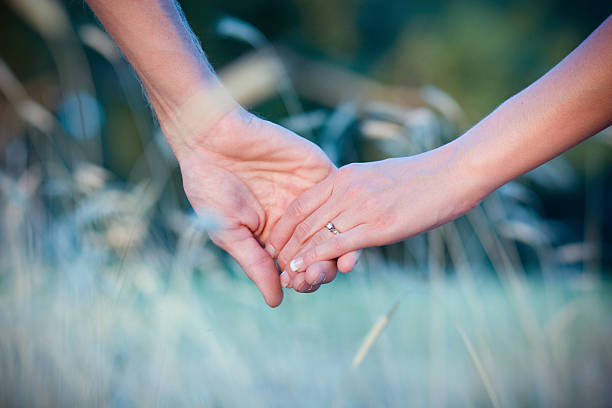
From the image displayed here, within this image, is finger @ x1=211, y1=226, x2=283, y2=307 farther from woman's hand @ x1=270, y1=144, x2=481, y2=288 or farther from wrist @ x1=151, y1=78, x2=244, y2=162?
wrist @ x1=151, y1=78, x2=244, y2=162

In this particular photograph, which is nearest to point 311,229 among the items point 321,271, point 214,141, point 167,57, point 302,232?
point 302,232

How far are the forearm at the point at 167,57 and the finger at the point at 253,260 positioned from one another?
0.26m

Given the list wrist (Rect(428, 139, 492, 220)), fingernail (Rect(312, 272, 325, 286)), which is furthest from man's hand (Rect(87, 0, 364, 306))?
wrist (Rect(428, 139, 492, 220))

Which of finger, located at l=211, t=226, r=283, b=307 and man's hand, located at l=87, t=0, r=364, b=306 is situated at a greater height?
man's hand, located at l=87, t=0, r=364, b=306

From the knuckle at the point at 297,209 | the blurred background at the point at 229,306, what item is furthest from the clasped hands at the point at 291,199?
the blurred background at the point at 229,306

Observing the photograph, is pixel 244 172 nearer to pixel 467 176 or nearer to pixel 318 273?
pixel 318 273

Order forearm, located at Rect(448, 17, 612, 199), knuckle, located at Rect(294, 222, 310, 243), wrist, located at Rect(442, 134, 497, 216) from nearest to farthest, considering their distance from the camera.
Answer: forearm, located at Rect(448, 17, 612, 199) → wrist, located at Rect(442, 134, 497, 216) → knuckle, located at Rect(294, 222, 310, 243)

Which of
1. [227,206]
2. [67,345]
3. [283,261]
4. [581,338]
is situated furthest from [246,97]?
[581,338]

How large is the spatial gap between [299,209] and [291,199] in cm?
10

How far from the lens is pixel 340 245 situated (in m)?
1.17

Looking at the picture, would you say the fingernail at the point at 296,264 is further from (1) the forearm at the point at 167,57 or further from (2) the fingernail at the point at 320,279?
(1) the forearm at the point at 167,57

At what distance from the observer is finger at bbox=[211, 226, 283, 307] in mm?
1167

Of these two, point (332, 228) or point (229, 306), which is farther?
point (229, 306)

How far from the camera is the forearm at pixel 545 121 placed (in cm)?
89
